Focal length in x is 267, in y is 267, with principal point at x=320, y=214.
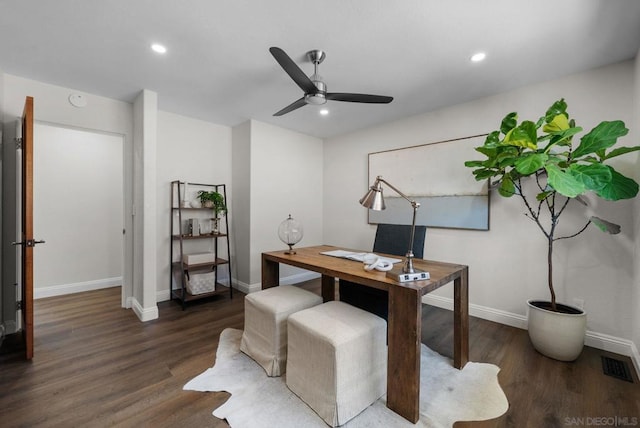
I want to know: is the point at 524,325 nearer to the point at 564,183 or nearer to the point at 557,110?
the point at 564,183

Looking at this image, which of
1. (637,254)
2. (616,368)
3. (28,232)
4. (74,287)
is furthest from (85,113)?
(616,368)

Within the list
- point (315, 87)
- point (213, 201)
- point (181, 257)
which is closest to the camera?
point (315, 87)

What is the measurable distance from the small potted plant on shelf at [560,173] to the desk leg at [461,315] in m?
0.71

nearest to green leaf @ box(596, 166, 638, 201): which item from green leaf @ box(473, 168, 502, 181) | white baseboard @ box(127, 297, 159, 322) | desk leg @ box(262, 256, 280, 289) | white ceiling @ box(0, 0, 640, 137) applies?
green leaf @ box(473, 168, 502, 181)

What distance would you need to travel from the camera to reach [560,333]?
2.05 metres

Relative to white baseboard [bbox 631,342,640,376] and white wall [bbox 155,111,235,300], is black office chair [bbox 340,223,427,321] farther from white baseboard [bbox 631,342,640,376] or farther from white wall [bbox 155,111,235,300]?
white wall [bbox 155,111,235,300]

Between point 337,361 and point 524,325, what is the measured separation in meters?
2.29

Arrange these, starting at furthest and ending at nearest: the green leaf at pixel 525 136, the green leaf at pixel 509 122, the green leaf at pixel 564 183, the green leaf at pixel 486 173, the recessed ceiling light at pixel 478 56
A: the green leaf at pixel 486 173 → the green leaf at pixel 509 122 → the recessed ceiling light at pixel 478 56 → the green leaf at pixel 525 136 → the green leaf at pixel 564 183

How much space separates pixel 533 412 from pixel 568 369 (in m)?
0.73

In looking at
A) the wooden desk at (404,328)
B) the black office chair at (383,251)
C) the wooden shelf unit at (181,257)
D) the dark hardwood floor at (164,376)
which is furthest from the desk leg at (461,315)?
the wooden shelf unit at (181,257)

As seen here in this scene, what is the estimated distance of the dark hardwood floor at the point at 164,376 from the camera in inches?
60.1

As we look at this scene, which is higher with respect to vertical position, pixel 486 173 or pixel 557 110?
pixel 557 110

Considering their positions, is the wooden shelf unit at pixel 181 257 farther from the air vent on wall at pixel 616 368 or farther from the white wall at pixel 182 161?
the air vent on wall at pixel 616 368

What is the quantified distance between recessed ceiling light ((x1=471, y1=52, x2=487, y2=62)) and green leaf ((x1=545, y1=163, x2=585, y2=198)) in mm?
1006
